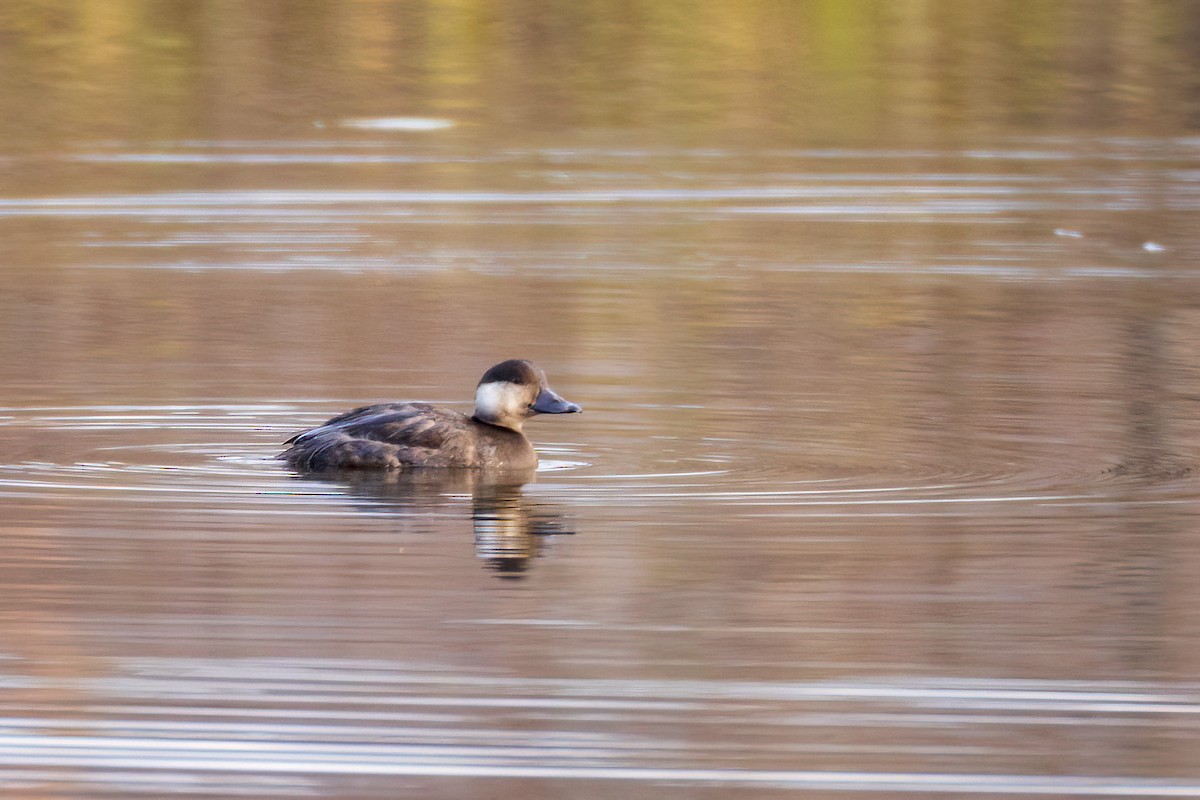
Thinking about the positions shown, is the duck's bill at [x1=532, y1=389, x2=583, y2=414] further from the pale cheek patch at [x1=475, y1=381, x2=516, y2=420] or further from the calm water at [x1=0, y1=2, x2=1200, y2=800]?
the calm water at [x1=0, y1=2, x2=1200, y2=800]

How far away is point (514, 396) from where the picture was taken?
9.95 meters

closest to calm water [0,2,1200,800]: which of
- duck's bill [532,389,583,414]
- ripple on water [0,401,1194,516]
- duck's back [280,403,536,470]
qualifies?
ripple on water [0,401,1194,516]

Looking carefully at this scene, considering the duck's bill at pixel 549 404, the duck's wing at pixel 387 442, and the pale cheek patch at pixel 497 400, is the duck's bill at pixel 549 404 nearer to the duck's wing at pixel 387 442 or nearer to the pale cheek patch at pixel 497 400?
the pale cheek patch at pixel 497 400

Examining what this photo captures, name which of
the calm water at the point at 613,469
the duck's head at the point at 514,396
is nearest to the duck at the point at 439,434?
the duck's head at the point at 514,396

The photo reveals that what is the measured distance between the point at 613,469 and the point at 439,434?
0.71 m

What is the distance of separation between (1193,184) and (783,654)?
15.4 m

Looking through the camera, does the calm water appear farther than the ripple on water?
No

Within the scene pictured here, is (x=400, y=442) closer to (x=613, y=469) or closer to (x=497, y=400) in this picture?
(x=497, y=400)

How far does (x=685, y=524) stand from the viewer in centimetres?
854

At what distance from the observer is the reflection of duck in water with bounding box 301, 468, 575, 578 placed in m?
8.23

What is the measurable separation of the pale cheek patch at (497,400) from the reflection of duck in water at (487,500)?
322mm

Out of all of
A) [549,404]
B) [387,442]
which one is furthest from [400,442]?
[549,404]

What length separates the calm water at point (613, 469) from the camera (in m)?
6.03

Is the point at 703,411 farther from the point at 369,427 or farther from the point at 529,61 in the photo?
the point at 529,61
